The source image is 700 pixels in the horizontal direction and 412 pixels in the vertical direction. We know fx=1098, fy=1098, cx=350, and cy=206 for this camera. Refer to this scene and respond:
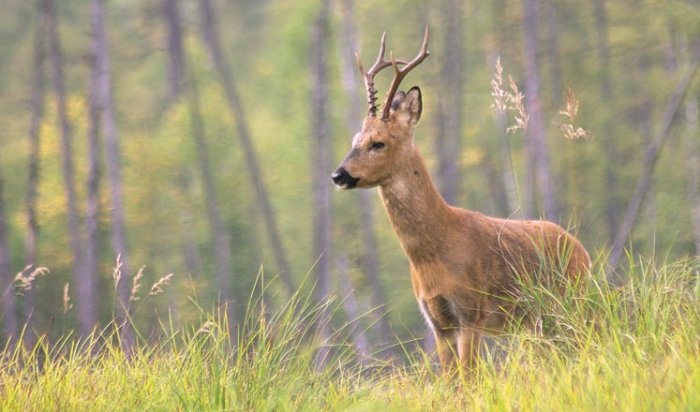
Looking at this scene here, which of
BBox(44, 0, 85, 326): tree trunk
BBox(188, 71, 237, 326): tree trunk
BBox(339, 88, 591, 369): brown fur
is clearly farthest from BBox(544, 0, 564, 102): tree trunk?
BBox(339, 88, 591, 369): brown fur

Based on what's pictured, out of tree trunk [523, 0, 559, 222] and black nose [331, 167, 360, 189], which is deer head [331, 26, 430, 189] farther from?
tree trunk [523, 0, 559, 222]

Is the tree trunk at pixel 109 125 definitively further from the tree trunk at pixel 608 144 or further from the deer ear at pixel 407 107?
the deer ear at pixel 407 107

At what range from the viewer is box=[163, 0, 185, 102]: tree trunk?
2159 cm

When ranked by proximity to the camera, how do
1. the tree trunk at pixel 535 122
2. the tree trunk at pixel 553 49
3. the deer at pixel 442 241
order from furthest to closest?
the tree trunk at pixel 553 49, the tree trunk at pixel 535 122, the deer at pixel 442 241

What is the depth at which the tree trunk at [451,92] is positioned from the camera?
21.1 meters

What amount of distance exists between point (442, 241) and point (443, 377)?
1817mm

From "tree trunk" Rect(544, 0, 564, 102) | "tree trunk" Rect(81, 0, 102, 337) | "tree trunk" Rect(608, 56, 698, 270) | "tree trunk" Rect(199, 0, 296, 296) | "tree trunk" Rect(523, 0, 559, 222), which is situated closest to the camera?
"tree trunk" Rect(523, 0, 559, 222)

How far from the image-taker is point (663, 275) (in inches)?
205

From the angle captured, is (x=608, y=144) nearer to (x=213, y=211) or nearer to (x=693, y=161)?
(x=693, y=161)

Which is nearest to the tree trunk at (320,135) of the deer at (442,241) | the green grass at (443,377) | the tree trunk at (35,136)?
the tree trunk at (35,136)

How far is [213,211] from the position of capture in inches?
888

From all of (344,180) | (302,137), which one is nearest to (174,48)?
(302,137)

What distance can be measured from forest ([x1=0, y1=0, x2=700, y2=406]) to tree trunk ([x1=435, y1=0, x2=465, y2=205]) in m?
0.04

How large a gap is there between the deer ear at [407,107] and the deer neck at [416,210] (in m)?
0.29
